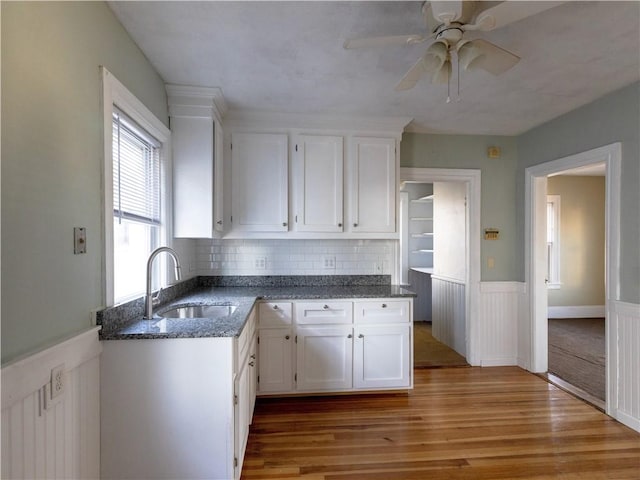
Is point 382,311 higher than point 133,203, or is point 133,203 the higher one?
point 133,203

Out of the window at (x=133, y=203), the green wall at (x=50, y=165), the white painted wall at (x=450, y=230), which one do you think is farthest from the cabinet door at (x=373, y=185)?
the green wall at (x=50, y=165)

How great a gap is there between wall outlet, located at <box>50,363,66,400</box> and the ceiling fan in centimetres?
176

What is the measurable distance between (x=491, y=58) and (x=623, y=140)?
167 centimetres

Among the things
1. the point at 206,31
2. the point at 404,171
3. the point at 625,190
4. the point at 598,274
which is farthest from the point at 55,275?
the point at 598,274

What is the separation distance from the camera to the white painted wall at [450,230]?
3.69 m

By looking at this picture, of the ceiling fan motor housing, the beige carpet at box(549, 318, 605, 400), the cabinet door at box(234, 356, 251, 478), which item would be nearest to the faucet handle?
the cabinet door at box(234, 356, 251, 478)

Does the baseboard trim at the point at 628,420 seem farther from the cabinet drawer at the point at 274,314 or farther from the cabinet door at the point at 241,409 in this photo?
the cabinet door at the point at 241,409

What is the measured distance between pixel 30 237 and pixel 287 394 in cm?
217

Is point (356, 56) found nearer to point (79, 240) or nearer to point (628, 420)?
point (79, 240)

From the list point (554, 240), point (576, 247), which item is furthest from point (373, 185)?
point (576, 247)

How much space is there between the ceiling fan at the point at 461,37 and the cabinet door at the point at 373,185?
1.30 m

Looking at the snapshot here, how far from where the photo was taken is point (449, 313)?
13.3 ft

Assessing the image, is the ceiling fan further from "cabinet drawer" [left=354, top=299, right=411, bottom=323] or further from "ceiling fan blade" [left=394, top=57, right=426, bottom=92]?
"cabinet drawer" [left=354, top=299, right=411, bottom=323]

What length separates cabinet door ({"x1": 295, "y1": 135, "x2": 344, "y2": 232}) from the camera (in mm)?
2973
